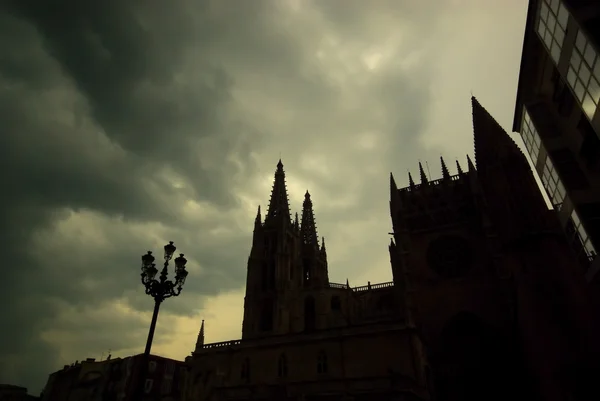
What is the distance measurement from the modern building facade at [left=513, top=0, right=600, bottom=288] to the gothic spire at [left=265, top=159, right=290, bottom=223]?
32.6 meters

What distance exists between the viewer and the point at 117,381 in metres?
41.2

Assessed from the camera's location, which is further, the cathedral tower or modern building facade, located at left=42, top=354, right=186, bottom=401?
modern building facade, located at left=42, top=354, right=186, bottom=401

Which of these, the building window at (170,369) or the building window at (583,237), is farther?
the building window at (170,369)

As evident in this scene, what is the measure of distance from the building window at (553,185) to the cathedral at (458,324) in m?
4.60

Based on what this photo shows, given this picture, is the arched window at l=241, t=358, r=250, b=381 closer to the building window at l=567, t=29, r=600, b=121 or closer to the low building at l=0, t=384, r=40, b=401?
the building window at l=567, t=29, r=600, b=121

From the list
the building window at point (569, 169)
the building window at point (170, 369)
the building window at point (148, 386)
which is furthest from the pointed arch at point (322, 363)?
the building window at point (170, 369)

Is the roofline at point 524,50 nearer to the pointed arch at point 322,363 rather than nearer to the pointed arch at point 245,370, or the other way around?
the pointed arch at point 322,363

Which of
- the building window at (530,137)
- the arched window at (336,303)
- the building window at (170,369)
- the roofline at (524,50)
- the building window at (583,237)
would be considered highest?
the roofline at (524,50)

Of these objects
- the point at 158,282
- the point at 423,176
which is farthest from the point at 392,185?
the point at 158,282

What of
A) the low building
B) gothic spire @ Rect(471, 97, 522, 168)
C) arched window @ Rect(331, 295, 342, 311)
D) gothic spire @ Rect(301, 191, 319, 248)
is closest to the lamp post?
gothic spire @ Rect(471, 97, 522, 168)

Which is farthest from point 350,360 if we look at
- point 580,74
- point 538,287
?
point 580,74

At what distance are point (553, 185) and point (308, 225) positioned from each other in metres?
41.3

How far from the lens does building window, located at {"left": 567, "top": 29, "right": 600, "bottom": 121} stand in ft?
38.6

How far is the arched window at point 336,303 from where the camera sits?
39.9 metres
